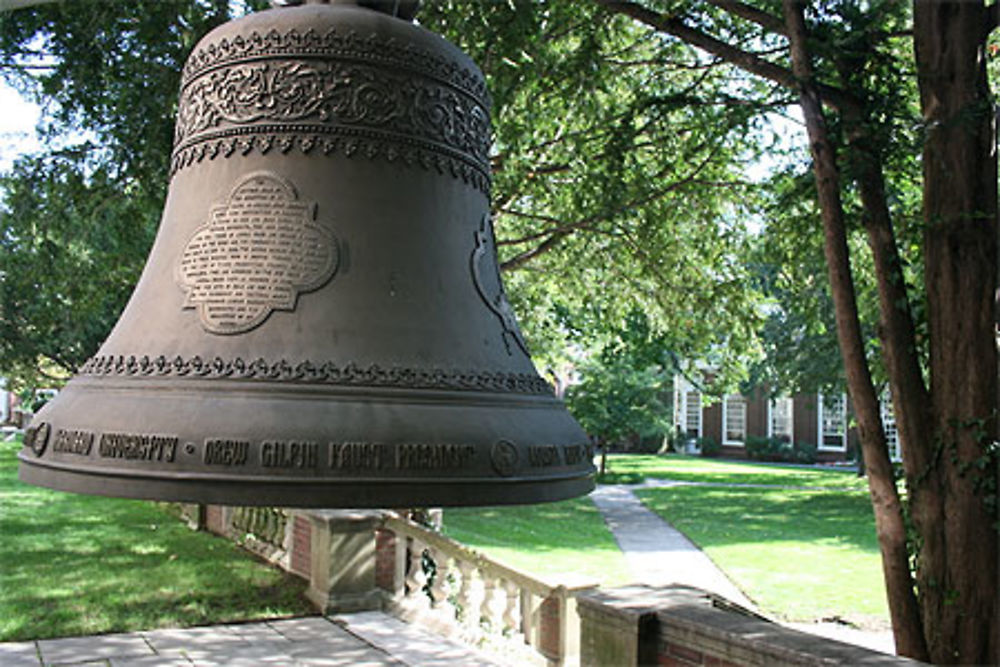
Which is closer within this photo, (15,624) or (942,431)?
(942,431)

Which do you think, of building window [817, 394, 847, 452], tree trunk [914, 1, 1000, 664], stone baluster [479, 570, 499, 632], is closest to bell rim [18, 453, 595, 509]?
tree trunk [914, 1, 1000, 664]

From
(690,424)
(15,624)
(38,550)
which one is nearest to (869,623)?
(15,624)

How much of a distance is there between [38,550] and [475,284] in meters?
10.5

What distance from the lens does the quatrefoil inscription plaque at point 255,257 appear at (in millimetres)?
2088

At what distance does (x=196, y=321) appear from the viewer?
83.3 inches

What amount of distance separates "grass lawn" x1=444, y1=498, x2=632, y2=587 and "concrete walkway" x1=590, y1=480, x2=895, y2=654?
0.25m

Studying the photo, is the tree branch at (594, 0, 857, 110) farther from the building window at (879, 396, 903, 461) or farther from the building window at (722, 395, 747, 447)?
the building window at (722, 395, 747, 447)

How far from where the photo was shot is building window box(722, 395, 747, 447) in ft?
137

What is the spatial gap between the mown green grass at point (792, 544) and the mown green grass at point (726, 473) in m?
3.16

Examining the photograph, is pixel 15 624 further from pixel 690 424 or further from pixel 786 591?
pixel 690 424

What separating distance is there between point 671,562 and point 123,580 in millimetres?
7009

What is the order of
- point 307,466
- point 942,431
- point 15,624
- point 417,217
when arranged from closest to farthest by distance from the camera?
1. point 307,466
2. point 417,217
3. point 942,431
4. point 15,624

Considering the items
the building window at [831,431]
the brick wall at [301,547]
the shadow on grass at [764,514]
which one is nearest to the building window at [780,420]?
the building window at [831,431]

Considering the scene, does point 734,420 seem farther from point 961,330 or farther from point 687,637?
point 687,637
